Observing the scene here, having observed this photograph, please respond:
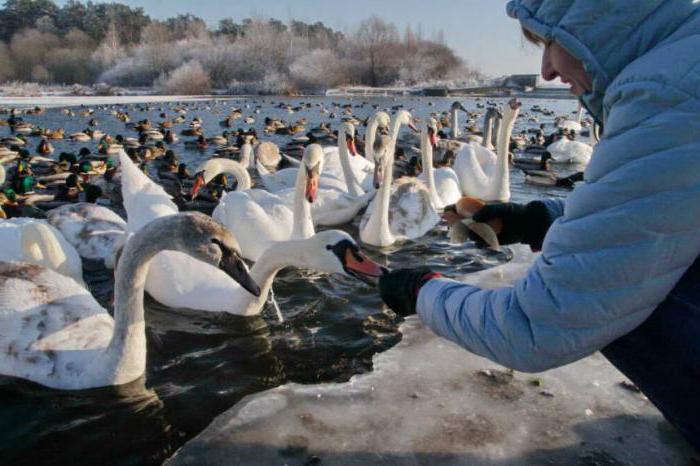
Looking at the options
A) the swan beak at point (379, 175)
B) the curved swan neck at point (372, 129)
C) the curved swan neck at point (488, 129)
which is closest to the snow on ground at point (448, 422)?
the swan beak at point (379, 175)

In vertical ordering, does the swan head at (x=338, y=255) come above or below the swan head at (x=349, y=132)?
below

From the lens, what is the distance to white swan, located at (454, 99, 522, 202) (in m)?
10.4

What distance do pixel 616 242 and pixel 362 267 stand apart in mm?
2069

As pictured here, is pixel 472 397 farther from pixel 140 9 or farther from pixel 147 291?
pixel 140 9

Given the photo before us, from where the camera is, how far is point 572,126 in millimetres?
28750

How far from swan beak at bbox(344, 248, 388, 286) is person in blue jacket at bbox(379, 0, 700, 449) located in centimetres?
135

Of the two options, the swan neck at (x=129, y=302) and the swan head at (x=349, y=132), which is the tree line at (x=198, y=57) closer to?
the swan head at (x=349, y=132)

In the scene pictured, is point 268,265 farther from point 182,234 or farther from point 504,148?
point 504,148

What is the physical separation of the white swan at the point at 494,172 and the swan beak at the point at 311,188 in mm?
4150

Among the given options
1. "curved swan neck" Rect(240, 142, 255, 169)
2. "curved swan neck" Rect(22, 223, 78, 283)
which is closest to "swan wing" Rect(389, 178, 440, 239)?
"curved swan neck" Rect(22, 223, 78, 283)

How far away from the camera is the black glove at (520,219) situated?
3180 mm

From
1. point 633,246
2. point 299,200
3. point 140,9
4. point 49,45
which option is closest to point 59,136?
point 299,200

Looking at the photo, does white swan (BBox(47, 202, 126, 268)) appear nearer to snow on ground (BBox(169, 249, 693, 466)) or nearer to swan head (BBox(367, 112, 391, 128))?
snow on ground (BBox(169, 249, 693, 466))

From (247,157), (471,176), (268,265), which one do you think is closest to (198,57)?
(247,157)
